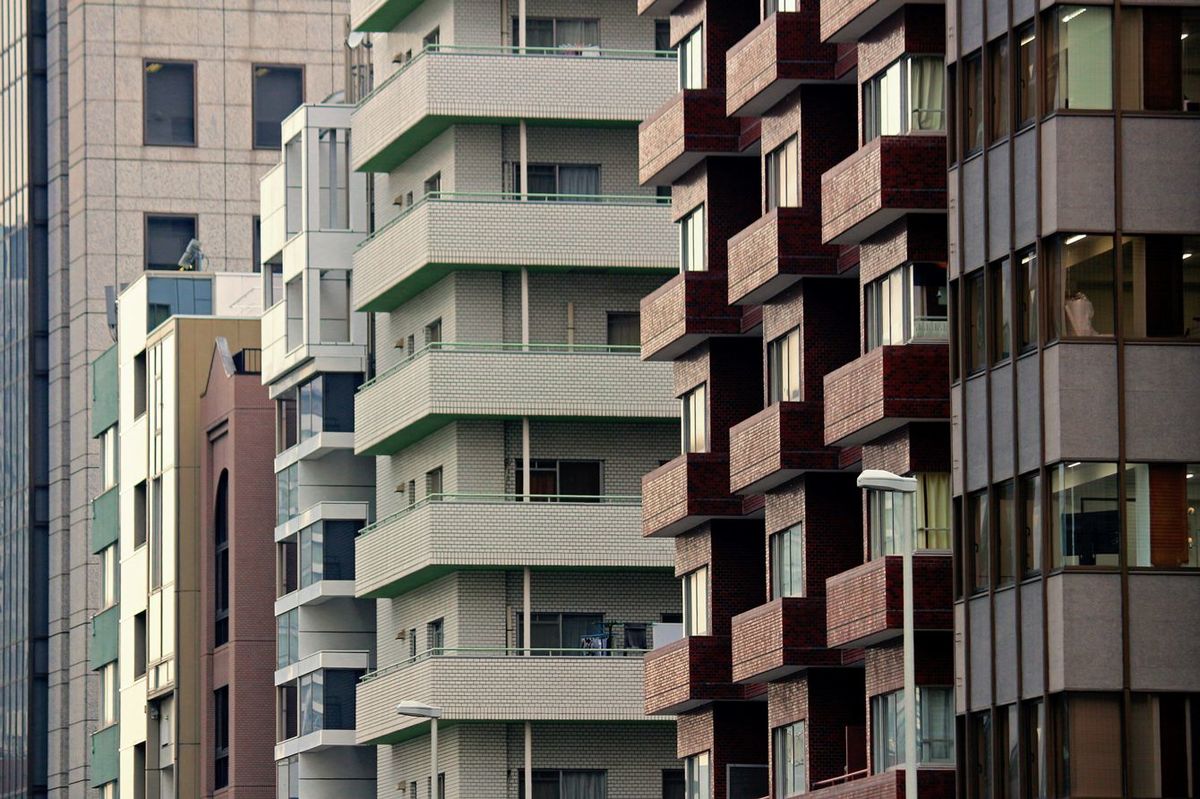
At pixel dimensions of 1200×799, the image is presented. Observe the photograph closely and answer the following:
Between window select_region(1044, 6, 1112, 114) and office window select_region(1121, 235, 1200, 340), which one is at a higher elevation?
window select_region(1044, 6, 1112, 114)

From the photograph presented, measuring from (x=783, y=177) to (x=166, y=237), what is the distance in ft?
267

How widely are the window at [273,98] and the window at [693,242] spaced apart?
7383 cm

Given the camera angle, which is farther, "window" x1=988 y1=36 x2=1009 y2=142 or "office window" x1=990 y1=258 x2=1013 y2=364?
"window" x1=988 y1=36 x2=1009 y2=142

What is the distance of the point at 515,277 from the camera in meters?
101

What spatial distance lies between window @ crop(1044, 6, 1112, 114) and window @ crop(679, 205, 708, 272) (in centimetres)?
2186

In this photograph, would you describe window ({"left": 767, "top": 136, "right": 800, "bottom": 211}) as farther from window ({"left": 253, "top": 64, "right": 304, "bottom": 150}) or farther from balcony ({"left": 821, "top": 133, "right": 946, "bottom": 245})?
window ({"left": 253, "top": 64, "right": 304, "bottom": 150})

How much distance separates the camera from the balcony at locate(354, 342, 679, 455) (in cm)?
9844

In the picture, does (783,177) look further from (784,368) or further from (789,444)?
(789,444)

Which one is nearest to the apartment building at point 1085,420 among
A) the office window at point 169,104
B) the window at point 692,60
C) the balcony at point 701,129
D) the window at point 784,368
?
the window at point 784,368

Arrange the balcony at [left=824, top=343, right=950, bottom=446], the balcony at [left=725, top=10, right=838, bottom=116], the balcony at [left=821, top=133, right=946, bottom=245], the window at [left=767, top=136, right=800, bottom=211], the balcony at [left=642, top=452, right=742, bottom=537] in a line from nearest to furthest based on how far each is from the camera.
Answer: the balcony at [left=824, top=343, right=950, bottom=446], the balcony at [left=821, top=133, right=946, bottom=245], the balcony at [left=725, top=10, right=838, bottom=116], the window at [left=767, top=136, right=800, bottom=211], the balcony at [left=642, top=452, right=742, bottom=537]

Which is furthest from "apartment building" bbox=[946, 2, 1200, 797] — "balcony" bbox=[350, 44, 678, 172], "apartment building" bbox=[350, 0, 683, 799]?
"balcony" bbox=[350, 44, 678, 172]

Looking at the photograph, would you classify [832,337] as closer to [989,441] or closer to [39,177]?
[989,441]

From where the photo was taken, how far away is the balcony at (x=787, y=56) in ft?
252

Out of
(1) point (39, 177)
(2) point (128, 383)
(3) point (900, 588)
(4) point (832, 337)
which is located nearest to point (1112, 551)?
(3) point (900, 588)
